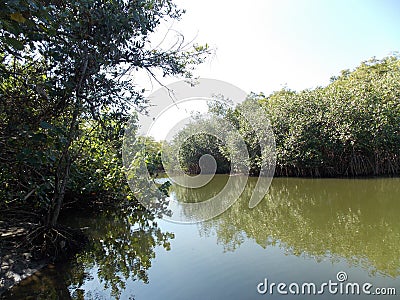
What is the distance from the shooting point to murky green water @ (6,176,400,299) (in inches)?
117

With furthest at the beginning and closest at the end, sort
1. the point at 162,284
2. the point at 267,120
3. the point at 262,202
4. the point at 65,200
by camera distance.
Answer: the point at 267,120, the point at 262,202, the point at 65,200, the point at 162,284

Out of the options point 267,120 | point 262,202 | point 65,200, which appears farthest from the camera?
point 267,120

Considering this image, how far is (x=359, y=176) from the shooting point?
1280 centimetres

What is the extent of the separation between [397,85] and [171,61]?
12101 millimetres

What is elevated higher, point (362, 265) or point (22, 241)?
point (22, 241)

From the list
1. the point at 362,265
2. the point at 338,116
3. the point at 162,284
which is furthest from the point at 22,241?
the point at 338,116

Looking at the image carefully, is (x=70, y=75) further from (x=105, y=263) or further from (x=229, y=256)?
(x=229, y=256)

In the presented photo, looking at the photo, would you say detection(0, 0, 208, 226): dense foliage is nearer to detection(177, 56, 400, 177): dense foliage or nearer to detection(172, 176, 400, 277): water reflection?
detection(172, 176, 400, 277): water reflection

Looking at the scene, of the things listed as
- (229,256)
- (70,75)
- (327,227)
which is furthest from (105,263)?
(327,227)

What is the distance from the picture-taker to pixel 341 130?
12.7 metres

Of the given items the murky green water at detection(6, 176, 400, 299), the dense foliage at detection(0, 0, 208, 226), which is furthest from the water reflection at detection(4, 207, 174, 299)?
the dense foliage at detection(0, 0, 208, 226)

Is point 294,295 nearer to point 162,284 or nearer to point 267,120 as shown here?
point 162,284

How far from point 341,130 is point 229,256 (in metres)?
10.4

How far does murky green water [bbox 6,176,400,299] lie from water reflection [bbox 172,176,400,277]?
0.01 meters
